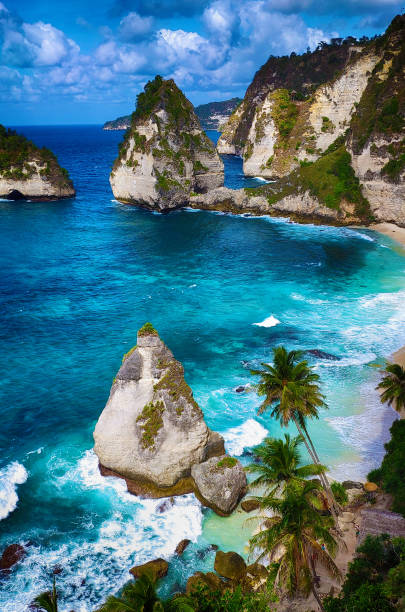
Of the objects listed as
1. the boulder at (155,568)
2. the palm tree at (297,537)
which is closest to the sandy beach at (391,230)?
the palm tree at (297,537)

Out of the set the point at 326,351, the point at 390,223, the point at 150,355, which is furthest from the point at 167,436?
the point at 390,223

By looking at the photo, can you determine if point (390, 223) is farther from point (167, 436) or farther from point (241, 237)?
point (167, 436)

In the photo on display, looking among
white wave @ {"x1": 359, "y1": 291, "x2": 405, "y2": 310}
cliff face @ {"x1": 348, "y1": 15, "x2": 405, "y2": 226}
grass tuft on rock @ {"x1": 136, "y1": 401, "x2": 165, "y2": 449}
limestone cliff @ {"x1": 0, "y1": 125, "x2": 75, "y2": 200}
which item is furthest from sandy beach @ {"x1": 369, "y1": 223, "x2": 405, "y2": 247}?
limestone cliff @ {"x1": 0, "y1": 125, "x2": 75, "y2": 200}

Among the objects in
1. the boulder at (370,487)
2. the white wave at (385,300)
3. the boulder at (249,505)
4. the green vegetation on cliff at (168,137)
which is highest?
the green vegetation on cliff at (168,137)

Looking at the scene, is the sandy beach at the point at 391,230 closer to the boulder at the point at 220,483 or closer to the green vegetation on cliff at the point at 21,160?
the boulder at the point at 220,483

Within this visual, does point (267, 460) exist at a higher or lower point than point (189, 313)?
higher
